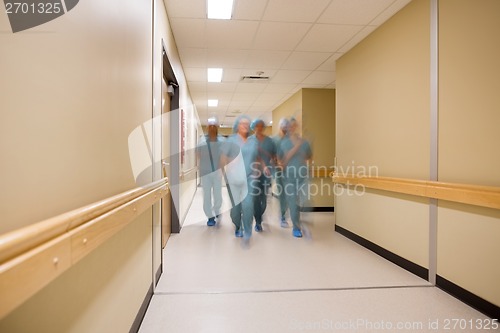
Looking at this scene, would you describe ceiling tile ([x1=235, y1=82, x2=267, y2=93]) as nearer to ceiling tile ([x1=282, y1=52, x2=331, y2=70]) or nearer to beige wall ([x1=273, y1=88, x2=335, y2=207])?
beige wall ([x1=273, y1=88, x2=335, y2=207])

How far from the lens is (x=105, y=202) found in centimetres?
109

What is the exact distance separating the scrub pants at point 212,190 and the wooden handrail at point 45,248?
145 inches

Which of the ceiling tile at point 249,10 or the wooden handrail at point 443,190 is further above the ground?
the ceiling tile at point 249,10

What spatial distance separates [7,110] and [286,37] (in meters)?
3.70

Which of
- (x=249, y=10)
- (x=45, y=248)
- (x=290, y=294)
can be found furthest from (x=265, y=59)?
(x=45, y=248)

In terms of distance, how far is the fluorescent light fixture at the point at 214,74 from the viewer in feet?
17.2

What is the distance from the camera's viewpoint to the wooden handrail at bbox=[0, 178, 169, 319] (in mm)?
527

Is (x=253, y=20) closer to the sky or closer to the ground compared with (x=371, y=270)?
closer to the sky

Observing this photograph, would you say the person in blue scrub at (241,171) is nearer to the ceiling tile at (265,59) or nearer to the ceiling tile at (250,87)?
the ceiling tile at (265,59)

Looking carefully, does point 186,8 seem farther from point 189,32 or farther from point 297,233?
point 297,233

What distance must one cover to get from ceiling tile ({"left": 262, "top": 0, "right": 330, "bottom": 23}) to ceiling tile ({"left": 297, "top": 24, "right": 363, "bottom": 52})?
11.8 inches

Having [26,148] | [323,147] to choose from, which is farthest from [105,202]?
[323,147]

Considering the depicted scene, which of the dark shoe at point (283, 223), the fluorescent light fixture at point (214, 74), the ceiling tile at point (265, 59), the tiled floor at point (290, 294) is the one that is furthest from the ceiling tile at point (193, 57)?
the dark shoe at point (283, 223)

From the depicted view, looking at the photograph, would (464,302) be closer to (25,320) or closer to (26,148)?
(25,320)
